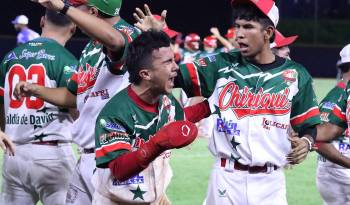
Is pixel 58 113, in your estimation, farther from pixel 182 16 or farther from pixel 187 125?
pixel 182 16

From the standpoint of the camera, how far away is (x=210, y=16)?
116 feet

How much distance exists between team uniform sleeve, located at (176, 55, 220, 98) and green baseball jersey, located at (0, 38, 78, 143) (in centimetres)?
140

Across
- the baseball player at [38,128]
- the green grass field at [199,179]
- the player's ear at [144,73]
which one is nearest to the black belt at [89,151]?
the baseball player at [38,128]

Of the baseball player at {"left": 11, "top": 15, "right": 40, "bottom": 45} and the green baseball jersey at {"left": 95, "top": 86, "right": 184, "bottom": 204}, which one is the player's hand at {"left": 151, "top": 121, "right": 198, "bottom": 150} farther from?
the baseball player at {"left": 11, "top": 15, "right": 40, "bottom": 45}

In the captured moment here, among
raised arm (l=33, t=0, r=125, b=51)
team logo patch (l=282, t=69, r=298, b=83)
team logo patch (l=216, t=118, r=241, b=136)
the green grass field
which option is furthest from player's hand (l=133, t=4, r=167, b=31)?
the green grass field

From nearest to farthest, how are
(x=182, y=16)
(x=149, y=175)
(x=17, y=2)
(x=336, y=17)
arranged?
(x=149, y=175)
(x=17, y=2)
(x=182, y=16)
(x=336, y=17)

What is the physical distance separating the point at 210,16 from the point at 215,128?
1170 inches

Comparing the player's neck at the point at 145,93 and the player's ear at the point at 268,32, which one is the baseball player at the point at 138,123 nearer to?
the player's neck at the point at 145,93

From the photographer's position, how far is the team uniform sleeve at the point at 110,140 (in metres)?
5.02

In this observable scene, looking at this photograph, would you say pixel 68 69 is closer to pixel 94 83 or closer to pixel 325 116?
pixel 94 83

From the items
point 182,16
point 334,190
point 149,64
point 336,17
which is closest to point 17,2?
point 182,16

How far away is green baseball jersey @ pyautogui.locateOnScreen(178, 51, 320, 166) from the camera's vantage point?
5.88 metres

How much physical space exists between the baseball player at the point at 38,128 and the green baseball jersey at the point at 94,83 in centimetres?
69

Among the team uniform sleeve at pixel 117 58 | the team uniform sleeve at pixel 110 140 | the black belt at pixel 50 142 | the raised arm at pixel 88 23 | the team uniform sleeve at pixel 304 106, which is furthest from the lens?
the black belt at pixel 50 142
